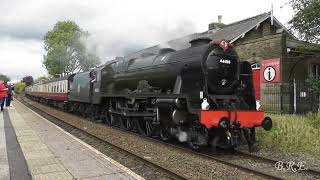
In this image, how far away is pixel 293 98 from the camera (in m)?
17.7

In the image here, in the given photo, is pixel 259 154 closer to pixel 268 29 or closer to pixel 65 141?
pixel 65 141

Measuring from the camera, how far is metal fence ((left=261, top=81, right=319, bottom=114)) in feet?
57.8

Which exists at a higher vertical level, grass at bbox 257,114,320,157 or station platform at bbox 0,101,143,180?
grass at bbox 257,114,320,157

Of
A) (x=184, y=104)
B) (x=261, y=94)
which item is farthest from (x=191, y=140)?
(x=261, y=94)

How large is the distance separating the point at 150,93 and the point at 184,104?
1779 millimetres

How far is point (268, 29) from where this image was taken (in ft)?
80.8

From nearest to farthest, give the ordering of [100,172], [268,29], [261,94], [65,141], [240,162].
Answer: [100,172], [240,162], [65,141], [261,94], [268,29]

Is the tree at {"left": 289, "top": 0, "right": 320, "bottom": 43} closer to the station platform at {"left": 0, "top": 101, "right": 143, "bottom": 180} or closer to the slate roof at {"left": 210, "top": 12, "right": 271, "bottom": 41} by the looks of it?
the slate roof at {"left": 210, "top": 12, "right": 271, "bottom": 41}

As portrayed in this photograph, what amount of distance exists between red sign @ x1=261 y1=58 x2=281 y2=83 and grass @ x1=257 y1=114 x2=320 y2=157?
2690 millimetres

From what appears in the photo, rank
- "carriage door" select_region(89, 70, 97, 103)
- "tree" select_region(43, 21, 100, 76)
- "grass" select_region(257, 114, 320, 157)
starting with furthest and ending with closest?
"tree" select_region(43, 21, 100, 76)
"carriage door" select_region(89, 70, 97, 103)
"grass" select_region(257, 114, 320, 157)

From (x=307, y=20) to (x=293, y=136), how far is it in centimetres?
730

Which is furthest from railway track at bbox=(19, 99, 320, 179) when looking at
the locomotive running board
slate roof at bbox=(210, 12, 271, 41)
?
slate roof at bbox=(210, 12, 271, 41)

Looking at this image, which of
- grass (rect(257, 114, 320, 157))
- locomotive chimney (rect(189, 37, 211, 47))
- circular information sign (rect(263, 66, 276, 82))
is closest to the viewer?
grass (rect(257, 114, 320, 157))

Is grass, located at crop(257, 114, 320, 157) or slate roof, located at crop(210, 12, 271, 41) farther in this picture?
slate roof, located at crop(210, 12, 271, 41)
